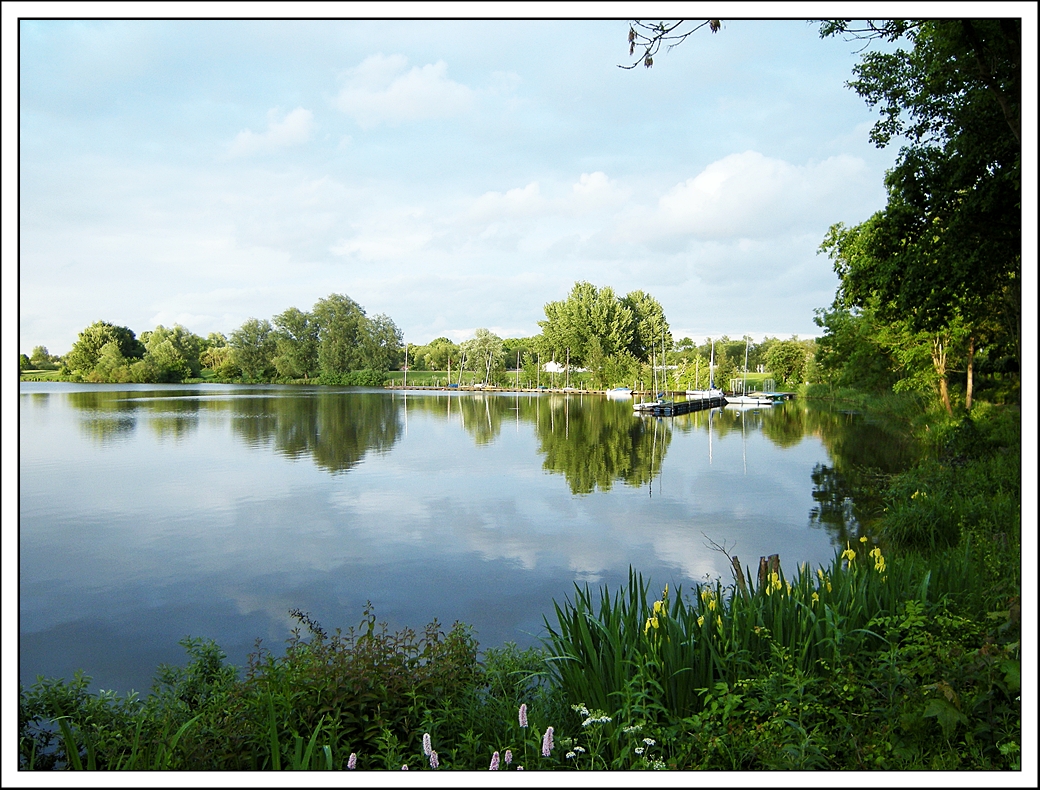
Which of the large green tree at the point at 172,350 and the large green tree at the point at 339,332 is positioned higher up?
the large green tree at the point at 339,332

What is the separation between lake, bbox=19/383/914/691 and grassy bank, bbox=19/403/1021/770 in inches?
84.0

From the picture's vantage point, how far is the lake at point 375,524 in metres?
7.41

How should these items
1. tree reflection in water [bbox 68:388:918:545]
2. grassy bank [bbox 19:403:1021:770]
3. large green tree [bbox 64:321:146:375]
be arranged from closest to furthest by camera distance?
grassy bank [bbox 19:403:1021:770] → tree reflection in water [bbox 68:388:918:545] → large green tree [bbox 64:321:146:375]

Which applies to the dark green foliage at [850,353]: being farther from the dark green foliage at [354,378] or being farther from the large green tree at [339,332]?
the dark green foliage at [354,378]

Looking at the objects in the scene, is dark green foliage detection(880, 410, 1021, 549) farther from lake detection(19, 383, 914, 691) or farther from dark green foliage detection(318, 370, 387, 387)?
dark green foliage detection(318, 370, 387, 387)

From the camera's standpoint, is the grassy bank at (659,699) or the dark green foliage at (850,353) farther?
the dark green foliage at (850,353)

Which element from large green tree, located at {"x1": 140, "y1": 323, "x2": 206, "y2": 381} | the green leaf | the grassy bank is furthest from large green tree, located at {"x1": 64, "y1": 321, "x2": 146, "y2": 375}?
the green leaf

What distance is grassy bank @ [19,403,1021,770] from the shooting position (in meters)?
2.86

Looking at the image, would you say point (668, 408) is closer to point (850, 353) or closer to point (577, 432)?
point (850, 353)

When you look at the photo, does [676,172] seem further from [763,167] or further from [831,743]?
[831,743]

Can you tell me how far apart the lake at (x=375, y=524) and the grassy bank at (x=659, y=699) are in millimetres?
2133

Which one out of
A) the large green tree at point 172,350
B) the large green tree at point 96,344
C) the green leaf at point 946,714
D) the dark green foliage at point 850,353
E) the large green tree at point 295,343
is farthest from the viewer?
the large green tree at point 295,343

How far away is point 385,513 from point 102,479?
896cm

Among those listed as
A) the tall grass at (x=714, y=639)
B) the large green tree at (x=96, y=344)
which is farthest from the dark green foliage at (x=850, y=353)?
the large green tree at (x=96, y=344)
